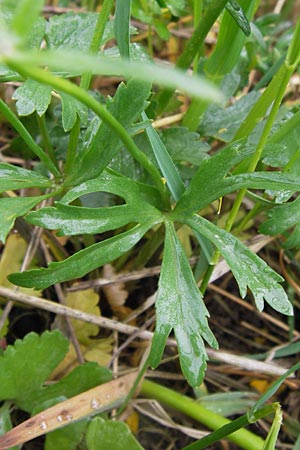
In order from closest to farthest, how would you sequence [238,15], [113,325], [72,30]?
[238,15] < [72,30] < [113,325]

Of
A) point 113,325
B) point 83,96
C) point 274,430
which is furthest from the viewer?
point 113,325

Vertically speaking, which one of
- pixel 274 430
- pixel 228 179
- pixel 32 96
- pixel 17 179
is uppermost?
pixel 32 96

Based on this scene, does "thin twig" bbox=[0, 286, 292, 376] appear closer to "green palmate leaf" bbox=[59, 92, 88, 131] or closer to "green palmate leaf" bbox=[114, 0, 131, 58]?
"green palmate leaf" bbox=[59, 92, 88, 131]

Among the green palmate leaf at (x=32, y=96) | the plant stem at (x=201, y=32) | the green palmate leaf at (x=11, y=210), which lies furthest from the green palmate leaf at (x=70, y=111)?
the plant stem at (x=201, y=32)

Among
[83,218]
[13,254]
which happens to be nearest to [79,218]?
[83,218]

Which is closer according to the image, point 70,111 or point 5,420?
point 70,111

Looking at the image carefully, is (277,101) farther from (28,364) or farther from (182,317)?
(28,364)
